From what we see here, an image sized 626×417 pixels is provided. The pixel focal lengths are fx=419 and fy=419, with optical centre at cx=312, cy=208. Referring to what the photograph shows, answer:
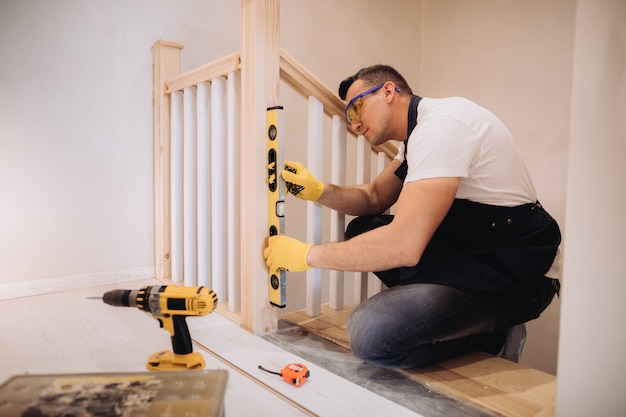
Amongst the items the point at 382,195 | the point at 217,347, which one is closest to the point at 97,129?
the point at 217,347

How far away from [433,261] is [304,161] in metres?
1.58

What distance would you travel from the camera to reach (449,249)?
1419mm

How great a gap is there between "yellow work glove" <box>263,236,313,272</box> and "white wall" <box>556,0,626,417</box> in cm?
81

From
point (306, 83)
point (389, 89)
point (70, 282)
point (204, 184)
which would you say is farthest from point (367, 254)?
point (70, 282)

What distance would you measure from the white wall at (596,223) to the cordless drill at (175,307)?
0.82 m

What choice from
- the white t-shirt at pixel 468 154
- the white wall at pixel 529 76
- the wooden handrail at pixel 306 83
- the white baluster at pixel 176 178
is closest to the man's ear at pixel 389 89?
the white t-shirt at pixel 468 154

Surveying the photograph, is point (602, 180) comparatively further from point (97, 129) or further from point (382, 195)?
point (97, 129)

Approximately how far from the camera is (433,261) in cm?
141

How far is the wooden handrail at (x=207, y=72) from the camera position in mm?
1610

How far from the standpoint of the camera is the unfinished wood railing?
170 cm

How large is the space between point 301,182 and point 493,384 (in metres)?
0.90

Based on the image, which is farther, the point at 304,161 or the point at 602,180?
the point at 304,161

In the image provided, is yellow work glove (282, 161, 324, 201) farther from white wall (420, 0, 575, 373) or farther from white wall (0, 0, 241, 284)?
white wall (420, 0, 575, 373)

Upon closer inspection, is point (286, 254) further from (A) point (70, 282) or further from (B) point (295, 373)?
(A) point (70, 282)
